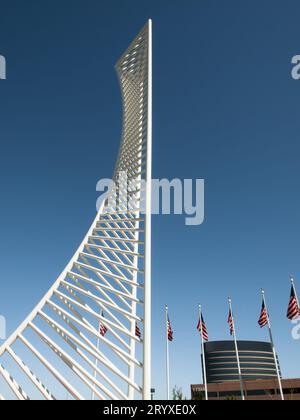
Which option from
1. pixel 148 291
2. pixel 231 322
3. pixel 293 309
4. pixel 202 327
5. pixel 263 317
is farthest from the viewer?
pixel 202 327

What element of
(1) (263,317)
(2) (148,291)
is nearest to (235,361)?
(1) (263,317)

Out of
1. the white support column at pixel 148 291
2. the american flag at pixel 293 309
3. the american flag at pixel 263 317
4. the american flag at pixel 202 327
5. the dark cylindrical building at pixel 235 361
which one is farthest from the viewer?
the dark cylindrical building at pixel 235 361

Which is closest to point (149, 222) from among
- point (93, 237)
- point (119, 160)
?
point (93, 237)

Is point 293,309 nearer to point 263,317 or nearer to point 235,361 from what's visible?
point 263,317

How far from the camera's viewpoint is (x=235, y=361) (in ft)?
350

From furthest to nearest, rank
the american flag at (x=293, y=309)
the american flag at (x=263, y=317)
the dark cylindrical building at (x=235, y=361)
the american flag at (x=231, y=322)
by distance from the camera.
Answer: the dark cylindrical building at (x=235, y=361) < the american flag at (x=231, y=322) < the american flag at (x=263, y=317) < the american flag at (x=293, y=309)

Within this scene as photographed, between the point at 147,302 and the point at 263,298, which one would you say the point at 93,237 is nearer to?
the point at 147,302

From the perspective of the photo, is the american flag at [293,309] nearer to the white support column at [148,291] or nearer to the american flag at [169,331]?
the american flag at [169,331]

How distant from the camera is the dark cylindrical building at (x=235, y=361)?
102662mm

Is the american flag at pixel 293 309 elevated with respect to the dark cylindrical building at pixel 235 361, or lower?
elevated

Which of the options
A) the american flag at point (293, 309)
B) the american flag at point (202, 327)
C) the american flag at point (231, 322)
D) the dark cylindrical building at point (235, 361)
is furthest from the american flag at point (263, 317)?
the dark cylindrical building at point (235, 361)

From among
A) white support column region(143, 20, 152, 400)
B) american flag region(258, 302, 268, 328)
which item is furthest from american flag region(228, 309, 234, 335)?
white support column region(143, 20, 152, 400)

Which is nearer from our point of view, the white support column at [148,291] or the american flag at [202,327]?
the white support column at [148,291]
